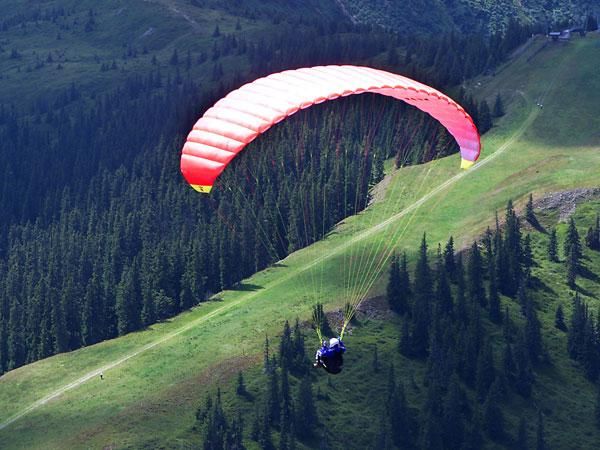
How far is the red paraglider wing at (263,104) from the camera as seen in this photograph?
214ft

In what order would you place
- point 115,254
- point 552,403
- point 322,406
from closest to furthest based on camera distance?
point 322,406
point 552,403
point 115,254

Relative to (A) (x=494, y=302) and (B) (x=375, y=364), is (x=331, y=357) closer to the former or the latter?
(B) (x=375, y=364)

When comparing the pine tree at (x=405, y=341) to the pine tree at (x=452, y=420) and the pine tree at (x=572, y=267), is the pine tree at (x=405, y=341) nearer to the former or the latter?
the pine tree at (x=452, y=420)

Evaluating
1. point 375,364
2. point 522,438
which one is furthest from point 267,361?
point 522,438

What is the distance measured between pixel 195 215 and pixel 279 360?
221 feet

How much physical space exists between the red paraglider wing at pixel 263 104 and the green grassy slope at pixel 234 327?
2168 inches

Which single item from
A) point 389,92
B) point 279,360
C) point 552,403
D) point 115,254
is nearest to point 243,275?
point 115,254

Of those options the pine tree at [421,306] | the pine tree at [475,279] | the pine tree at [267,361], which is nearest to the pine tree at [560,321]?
the pine tree at [475,279]

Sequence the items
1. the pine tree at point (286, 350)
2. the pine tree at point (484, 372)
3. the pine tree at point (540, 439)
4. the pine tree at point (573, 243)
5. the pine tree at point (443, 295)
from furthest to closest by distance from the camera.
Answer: the pine tree at point (573, 243)
the pine tree at point (443, 295)
the pine tree at point (484, 372)
the pine tree at point (286, 350)
the pine tree at point (540, 439)

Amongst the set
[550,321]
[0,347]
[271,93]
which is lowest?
[0,347]

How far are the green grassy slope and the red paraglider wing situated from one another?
55074mm

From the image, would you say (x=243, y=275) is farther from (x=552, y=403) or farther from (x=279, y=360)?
(x=552, y=403)

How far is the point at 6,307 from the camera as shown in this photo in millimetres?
171500

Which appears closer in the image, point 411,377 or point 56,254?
point 411,377
